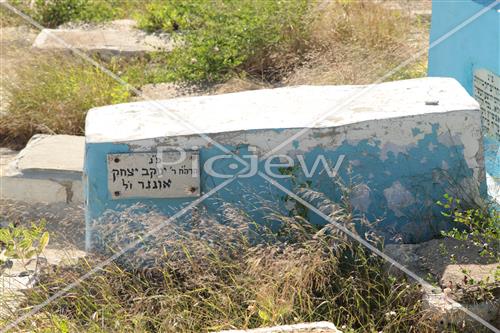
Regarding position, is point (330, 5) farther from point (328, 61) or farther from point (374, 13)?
point (328, 61)

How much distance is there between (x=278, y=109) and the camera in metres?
4.39

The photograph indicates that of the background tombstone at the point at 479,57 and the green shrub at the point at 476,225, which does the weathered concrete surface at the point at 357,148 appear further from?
the background tombstone at the point at 479,57

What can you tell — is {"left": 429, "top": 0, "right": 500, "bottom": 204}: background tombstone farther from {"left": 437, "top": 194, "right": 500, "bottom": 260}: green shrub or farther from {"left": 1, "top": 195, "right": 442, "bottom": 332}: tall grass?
{"left": 1, "top": 195, "right": 442, "bottom": 332}: tall grass

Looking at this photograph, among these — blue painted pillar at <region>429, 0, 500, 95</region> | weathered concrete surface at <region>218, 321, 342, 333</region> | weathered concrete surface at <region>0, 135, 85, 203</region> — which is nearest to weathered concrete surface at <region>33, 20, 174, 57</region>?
weathered concrete surface at <region>0, 135, 85, 203</region>

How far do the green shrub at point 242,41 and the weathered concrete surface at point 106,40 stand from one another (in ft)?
1.66

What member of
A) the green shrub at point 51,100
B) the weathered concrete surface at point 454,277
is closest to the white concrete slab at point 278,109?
the weathered concrete surface at point 454,277

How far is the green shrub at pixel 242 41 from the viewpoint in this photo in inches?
279

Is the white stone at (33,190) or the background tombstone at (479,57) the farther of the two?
the white stone at (33,190)

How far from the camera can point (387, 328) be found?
12.2ft

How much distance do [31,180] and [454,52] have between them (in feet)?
9.84

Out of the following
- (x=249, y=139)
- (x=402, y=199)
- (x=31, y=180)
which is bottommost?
(x=31, y=180)

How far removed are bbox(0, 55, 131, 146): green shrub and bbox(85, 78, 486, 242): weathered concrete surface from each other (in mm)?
2294

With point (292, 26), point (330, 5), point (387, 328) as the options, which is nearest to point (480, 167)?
point (387, 328)

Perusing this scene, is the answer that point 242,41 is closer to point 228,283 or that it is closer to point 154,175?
point 154,175
